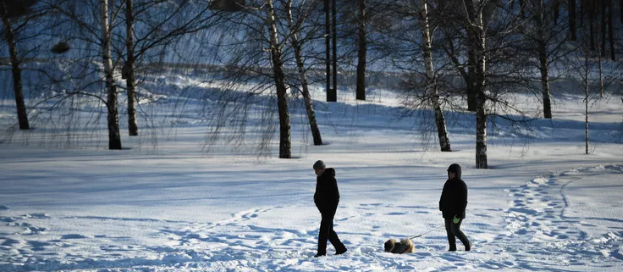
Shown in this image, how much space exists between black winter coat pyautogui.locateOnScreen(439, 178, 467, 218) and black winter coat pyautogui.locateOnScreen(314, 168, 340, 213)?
1592 millimetres

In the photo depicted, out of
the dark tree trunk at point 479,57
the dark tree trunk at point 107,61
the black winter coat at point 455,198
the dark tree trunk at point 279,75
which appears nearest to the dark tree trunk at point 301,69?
the dark tree trunk at point 279,75

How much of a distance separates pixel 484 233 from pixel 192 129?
16278mm

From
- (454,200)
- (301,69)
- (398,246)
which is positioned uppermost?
(301,69)

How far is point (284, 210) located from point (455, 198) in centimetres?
374

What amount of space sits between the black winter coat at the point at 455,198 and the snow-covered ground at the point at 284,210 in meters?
0.60

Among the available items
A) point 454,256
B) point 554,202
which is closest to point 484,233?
point 454,256

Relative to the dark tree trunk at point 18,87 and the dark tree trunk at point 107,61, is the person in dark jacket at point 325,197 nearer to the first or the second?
the dark tree trunk at point 107,61

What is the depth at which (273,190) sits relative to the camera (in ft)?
40.3

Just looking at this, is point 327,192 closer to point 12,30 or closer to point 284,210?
point 284,210

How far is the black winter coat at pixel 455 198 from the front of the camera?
7.86m

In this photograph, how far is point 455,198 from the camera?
311 inches

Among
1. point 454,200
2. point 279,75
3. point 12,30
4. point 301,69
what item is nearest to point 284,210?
point 454,200

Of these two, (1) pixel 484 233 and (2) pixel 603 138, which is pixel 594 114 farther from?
(1) pixel 484 233

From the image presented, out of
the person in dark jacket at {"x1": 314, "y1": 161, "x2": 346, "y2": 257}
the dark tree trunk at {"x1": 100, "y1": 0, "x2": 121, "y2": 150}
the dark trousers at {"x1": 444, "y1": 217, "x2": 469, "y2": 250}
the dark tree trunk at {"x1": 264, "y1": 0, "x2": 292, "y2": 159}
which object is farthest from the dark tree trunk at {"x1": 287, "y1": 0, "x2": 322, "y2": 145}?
the dark trousers at {"x1": 444, "y1": 217, "x2": 469, "y2": 250}
